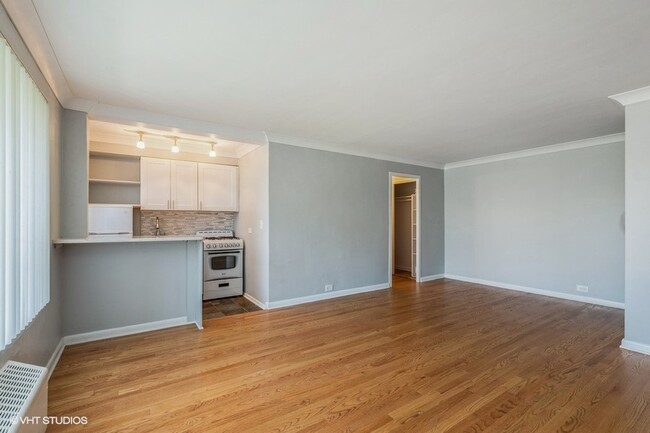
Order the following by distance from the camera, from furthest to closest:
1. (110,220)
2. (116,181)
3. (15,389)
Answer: (116,181), (110,220), (15,389)

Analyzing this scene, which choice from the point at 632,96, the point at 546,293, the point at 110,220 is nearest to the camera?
the point at 632,96

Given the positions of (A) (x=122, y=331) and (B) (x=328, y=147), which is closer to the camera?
(A) (x=122, y=331)

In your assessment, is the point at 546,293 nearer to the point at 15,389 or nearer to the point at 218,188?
the point at 218,188

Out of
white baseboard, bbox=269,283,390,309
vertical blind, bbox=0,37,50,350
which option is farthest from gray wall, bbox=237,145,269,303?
vertical blind, bbox=0,37,50,350

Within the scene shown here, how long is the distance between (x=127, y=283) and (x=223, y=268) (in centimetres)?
172

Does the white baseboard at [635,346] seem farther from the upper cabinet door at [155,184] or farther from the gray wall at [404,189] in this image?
the upper cabinet door at [155,184]

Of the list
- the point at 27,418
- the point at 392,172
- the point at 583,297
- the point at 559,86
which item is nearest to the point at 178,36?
the point at 27,418

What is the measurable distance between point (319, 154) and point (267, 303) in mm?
2418

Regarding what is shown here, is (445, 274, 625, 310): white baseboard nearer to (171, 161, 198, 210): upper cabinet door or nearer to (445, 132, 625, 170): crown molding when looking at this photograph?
(445, 132, 625, 170): crown molding

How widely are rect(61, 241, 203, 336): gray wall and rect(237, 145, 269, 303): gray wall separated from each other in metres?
1.02

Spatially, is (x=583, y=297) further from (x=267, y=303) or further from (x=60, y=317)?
(x=60, y=317)

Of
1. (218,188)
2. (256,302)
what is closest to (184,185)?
(218,188)

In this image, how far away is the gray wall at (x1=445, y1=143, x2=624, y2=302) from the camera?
172 inches

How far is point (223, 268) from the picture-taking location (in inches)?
195
